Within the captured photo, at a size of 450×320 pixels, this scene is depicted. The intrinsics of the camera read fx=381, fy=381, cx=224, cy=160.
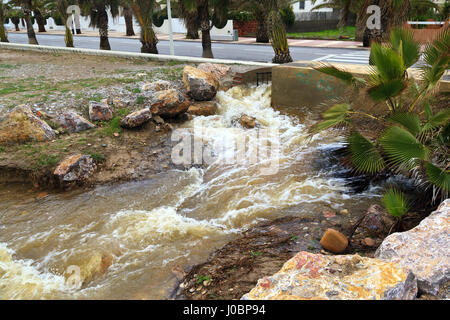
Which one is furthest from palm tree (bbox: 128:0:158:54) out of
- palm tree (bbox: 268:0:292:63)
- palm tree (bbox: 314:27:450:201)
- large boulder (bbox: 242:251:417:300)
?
large boulder (bbox: 242:251:417:300)

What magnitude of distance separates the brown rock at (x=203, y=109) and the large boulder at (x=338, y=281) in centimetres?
741

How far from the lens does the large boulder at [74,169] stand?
24.5ft

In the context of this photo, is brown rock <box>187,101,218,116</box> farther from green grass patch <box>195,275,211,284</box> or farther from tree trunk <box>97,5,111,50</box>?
tree trunk <box>97,5,111,50</box>

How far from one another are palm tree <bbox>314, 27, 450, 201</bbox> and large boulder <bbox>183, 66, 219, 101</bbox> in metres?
5.19

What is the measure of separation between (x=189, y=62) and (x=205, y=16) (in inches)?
139

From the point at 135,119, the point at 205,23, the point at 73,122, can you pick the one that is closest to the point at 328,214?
the point at 135,119

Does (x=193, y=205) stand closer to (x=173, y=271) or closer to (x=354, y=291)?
(x=173, y=271)

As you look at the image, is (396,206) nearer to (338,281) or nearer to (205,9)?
(338,281)

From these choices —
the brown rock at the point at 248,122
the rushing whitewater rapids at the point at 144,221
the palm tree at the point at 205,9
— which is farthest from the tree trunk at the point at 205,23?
the rushing whitewater rapids at the point at 144,221

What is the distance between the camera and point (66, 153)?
8.02 metres

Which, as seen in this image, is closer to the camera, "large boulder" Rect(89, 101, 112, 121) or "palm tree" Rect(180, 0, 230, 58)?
"large boulder" Rect(89, 101, 112, 121)

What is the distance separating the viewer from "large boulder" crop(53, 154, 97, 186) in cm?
746

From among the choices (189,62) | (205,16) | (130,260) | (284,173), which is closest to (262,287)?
(130,260)

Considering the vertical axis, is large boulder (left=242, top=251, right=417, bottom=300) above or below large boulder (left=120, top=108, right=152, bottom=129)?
below
